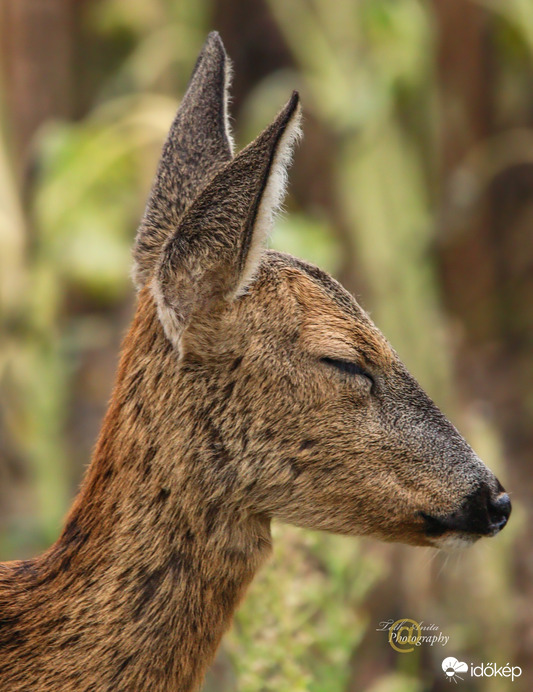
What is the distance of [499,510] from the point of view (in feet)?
9.53

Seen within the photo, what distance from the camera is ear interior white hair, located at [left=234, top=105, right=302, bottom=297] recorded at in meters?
2.51

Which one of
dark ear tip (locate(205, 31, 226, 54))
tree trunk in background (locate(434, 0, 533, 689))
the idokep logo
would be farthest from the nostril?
tree trunk in background (locate(434, 0, 533, 689))

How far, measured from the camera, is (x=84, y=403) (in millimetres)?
10023

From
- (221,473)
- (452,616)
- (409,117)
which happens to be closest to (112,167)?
(409,117)

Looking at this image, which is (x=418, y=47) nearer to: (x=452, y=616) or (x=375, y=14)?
(x=375, y=14)

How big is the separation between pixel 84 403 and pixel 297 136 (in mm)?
7719

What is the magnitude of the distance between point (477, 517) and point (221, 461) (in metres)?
0.76

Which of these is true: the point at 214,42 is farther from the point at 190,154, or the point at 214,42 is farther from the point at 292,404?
the point at 292,404

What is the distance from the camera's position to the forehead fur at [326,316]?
2.87 m

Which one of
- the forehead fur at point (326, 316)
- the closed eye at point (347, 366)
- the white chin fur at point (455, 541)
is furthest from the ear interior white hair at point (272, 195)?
the white chin fur at point (455, 541)

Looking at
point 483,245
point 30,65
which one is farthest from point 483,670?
point 483,245

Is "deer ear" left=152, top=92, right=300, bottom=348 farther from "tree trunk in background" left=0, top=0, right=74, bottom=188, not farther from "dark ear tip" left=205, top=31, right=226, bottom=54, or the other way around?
"tree trunk in background" left=0, top=0, right=74, bottom=188

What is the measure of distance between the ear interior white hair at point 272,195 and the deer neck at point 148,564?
0.44m

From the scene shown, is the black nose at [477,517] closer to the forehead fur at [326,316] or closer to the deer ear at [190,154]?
the forehead fur at [326,316]
